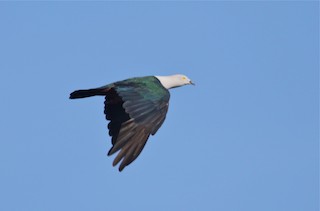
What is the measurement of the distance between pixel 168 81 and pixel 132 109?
4.19 metres

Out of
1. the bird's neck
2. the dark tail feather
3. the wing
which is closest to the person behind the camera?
the wing

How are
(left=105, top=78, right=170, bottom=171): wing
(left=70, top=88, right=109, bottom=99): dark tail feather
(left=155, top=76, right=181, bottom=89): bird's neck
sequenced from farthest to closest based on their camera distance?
(left=155, top=76, right=181, bottom=89): bird's neck, (left=70, top=88, right=109, bottom=99): dark tail feather, (left=105, top=78, right=170, bottom=171): wing

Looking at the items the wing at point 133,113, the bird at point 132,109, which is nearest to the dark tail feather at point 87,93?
the bird at point 132,109

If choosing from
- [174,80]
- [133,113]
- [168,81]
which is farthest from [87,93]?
[174,80]

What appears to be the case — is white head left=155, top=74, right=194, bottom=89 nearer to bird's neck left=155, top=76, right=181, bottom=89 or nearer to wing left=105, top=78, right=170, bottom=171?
bird's neck left=155, top=76, right=181, bottom=89

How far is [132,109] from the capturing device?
1917 centimetres

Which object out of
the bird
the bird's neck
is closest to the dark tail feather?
the bird

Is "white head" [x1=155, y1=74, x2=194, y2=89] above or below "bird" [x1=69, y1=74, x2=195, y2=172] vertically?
above

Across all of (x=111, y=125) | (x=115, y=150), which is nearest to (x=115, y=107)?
(x=111, y=125)

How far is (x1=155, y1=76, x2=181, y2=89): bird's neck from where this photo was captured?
75.2ft

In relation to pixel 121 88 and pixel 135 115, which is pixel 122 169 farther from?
pixel 121 88

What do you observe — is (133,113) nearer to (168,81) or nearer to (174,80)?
(168,81)

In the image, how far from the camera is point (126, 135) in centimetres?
1856

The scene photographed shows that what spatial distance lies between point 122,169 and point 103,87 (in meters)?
4.06
